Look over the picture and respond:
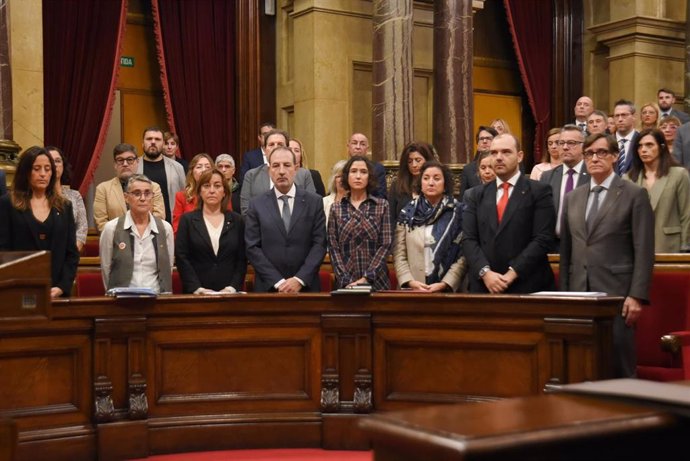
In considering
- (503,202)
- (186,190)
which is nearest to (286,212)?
(186,190)

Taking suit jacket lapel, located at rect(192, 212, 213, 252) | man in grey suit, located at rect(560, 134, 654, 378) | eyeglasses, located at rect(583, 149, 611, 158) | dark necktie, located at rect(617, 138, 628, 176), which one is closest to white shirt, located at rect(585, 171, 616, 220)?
man in grey suit, located at rect(560, 134, 654, 378)

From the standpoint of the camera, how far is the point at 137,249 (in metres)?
5.01

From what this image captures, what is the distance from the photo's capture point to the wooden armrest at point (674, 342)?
4309mm

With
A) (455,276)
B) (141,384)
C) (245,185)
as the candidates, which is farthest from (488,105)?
(141,384)

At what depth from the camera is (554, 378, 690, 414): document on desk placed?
146 centimetres

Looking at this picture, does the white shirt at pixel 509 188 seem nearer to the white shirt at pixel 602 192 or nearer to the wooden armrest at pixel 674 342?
the white shirt at pixel 602 192

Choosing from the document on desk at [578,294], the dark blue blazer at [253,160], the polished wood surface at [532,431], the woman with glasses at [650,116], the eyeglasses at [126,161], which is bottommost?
the polished wood surface at [532,431]

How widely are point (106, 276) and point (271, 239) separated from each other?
2.92 ft

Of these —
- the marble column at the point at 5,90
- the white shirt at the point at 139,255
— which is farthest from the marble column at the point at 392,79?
the white shirt at the point at 139,255

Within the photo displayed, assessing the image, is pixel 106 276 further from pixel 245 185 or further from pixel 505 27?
pixel 505 27

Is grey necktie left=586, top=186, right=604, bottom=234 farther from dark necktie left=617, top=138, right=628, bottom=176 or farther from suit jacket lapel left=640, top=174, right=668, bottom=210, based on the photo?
dark necktie left=617, top=138, right=628, bottom=176

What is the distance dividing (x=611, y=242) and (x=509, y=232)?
1.72ft

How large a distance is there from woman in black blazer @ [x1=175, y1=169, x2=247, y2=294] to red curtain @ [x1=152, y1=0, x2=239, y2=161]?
422cm

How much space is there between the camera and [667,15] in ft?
36.7
